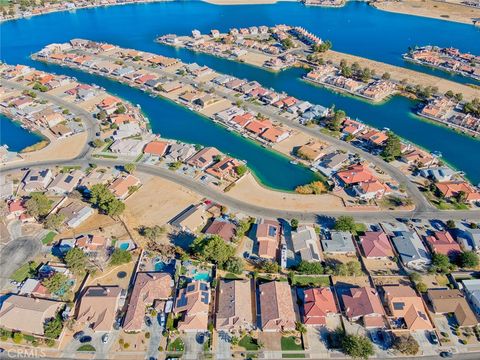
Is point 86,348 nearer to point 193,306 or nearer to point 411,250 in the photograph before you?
point 193,306

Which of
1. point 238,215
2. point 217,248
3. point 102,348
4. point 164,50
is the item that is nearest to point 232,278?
point 217,248

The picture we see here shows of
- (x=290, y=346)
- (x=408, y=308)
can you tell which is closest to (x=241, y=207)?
(x=290, y=346)

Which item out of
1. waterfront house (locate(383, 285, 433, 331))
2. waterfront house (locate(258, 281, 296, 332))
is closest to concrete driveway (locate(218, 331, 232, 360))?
waterfront house (locate(258, 281, 296, 332))

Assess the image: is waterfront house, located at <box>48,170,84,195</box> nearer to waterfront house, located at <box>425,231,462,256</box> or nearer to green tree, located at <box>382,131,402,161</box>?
green tree, located at <box>382,131,402,161</box>

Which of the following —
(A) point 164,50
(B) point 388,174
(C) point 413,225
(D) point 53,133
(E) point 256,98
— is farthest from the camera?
(A) point 164,50

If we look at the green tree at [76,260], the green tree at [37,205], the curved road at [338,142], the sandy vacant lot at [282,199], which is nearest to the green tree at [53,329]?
the green tree at [76,260]

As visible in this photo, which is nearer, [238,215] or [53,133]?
[238,215]

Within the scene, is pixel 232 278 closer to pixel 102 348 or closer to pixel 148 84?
pixel 102 348
